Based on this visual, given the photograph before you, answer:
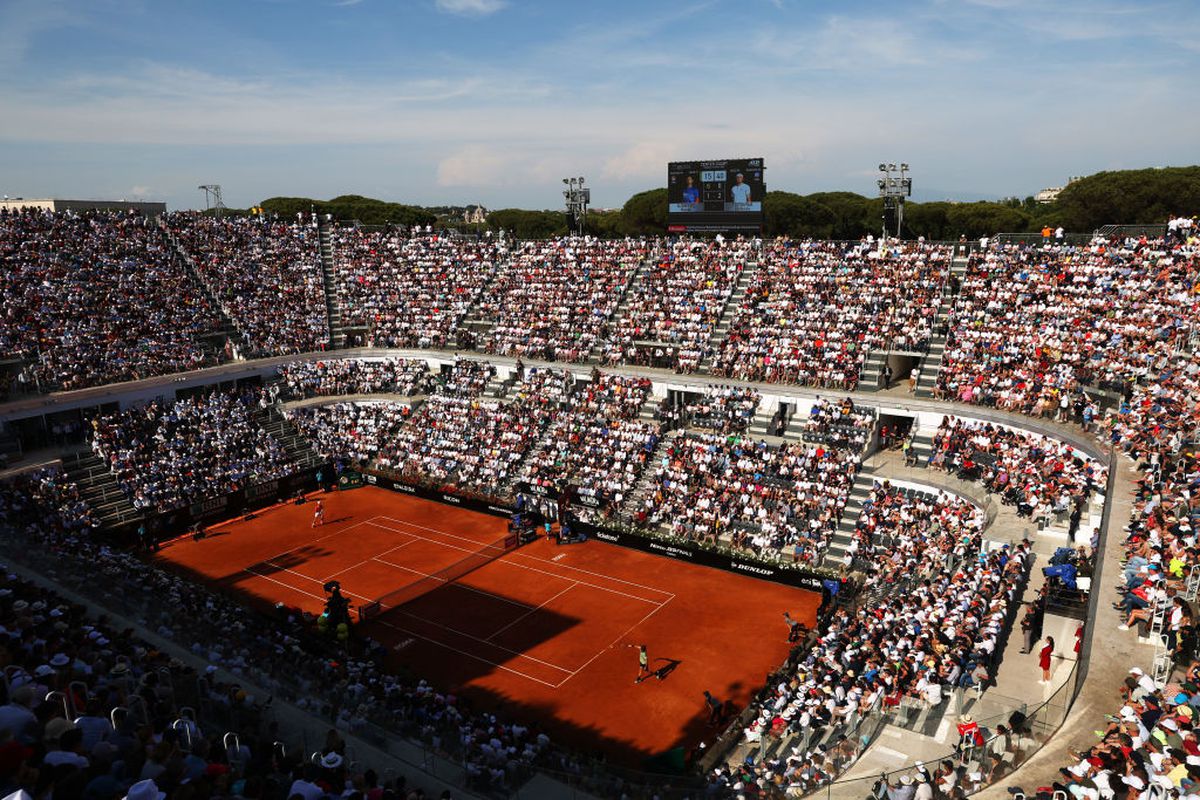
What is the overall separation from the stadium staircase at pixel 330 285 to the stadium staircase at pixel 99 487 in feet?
64.4

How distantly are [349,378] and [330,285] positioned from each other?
12654mm

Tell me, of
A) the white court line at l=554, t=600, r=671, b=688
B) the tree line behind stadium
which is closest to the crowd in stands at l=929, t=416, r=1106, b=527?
the white court line at l=554, t=600, r=671, b=688

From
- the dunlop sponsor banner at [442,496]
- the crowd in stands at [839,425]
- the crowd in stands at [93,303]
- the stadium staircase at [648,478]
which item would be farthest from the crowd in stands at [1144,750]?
the crowd in stands at [93,303]

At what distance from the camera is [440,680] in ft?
88.1

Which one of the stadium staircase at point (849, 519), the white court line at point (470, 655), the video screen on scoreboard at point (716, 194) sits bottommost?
the white court line at point (470, 655)

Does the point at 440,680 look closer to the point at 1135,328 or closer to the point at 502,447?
the point at 502,447

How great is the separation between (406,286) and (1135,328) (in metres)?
48.1

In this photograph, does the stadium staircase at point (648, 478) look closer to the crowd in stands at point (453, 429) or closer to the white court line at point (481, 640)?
the crowd in stands at point (453, 429)

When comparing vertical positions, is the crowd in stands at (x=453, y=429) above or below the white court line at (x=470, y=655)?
above

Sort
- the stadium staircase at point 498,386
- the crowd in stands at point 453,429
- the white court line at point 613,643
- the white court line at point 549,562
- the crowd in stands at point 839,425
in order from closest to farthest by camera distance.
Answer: the white court line at point 613,643, the white court line at point 549,562, the crowd in stands at point 839,425, the crowd in stands at point 453,429, the stadium staircase at point 498,386

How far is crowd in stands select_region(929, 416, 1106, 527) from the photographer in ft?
93.7

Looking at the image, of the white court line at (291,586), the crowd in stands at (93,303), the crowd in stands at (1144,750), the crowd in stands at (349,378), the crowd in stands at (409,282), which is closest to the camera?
the crowd in stands at (1144,750)

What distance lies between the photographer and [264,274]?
63000 millimetres

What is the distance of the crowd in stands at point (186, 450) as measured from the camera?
42.0 m
